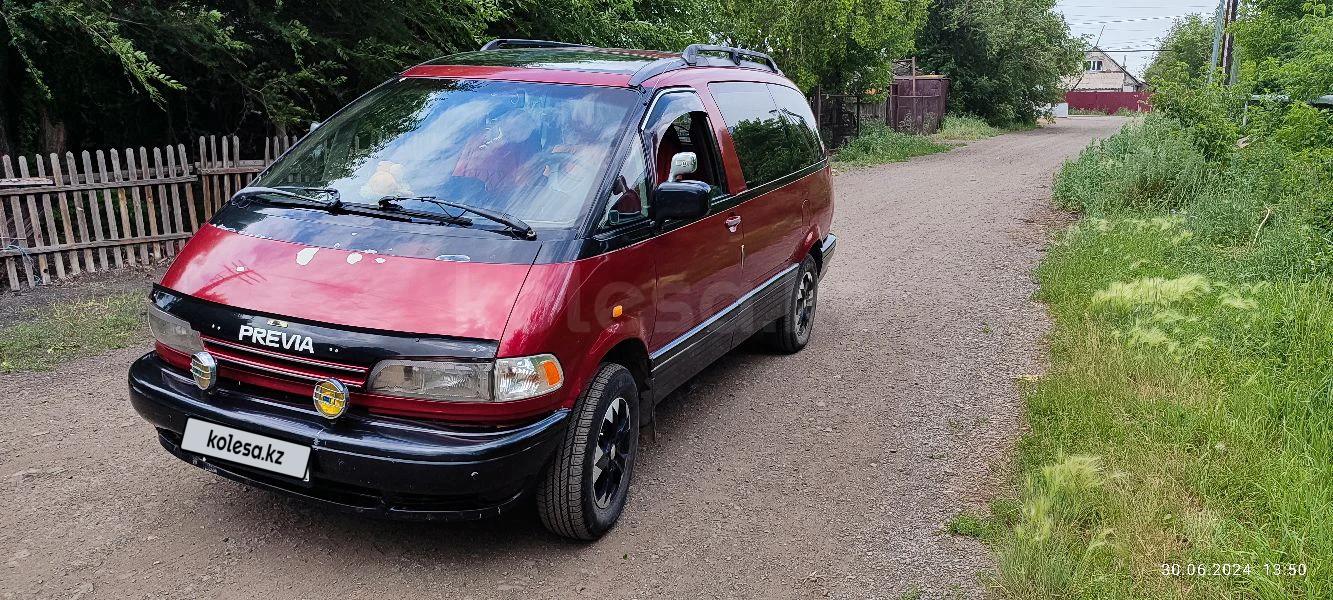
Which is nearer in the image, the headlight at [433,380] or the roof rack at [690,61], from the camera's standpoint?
the headlight at [433,380]

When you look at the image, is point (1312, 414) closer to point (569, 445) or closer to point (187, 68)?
point (569, 445)

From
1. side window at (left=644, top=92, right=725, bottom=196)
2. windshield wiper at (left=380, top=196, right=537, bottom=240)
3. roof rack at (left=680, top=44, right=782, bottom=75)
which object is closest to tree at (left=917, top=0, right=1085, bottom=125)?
roof rack at (left=680, top=44, right=782, bottom=75)

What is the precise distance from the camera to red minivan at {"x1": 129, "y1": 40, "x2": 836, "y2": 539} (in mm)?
3223

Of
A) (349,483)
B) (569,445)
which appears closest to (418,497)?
(349,483)

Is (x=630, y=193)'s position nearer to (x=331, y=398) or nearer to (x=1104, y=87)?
(x=331, y=398)

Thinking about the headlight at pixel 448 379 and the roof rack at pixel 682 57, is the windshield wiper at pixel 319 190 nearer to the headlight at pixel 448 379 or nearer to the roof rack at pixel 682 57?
the headlight at pixel 448 379

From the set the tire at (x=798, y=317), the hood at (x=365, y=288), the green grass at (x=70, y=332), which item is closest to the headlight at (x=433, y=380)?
the hood at (x=365, y=288)

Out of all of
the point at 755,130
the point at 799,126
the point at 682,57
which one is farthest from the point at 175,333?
the point at 799,126

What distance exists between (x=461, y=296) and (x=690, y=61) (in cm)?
234

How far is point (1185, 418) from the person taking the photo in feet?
15.4

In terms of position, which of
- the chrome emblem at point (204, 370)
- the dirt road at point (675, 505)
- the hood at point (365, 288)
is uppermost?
the hood at point (365, 288)

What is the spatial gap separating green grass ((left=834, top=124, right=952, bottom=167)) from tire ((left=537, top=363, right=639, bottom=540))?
57.6 feet

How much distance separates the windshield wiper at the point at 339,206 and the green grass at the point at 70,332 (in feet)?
9.53

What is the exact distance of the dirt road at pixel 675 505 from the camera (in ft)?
11.7
